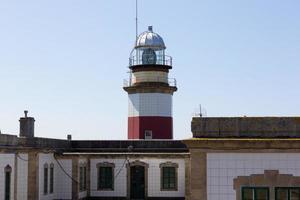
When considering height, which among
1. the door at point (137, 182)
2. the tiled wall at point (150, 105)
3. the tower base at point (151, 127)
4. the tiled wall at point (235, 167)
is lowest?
the door at point (137, 182)

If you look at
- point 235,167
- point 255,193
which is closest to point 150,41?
point 235,167

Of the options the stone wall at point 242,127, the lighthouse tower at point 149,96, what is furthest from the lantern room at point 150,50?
the stone wall at point 242,127

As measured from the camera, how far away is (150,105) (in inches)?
1307

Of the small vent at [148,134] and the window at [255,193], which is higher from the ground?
the small vent at [148,134]

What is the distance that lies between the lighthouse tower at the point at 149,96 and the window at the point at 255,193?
20.9 m

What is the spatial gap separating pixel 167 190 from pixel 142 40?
1106 centimetres

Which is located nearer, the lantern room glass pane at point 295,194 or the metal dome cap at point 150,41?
the lantern room glass pane at point 295,194

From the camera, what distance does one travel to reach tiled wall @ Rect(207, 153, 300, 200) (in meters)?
11.5

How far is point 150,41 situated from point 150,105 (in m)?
4.42

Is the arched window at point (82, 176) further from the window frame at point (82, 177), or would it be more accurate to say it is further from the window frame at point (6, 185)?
the window frame at point (6, 185)

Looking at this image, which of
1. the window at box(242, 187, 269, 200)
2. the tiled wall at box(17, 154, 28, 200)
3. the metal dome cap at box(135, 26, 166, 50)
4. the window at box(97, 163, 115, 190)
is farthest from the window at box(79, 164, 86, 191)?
the window at box(242, 187, 269, 200)

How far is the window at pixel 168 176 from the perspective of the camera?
2825 cm

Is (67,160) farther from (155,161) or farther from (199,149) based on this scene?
(199,149)

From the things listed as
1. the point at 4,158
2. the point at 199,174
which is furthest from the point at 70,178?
the point at 199,174
